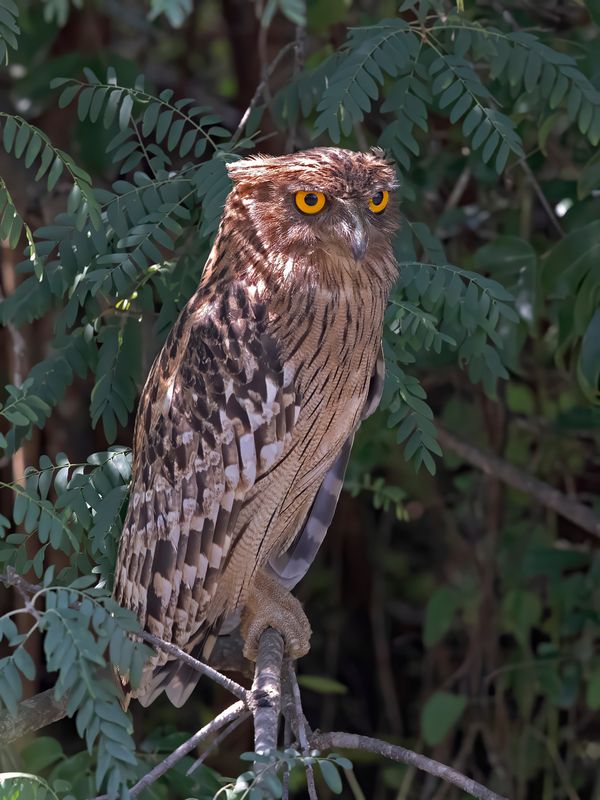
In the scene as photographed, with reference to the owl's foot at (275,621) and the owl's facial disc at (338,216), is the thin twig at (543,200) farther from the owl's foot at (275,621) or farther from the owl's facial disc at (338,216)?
the owl's foot at (275,621)

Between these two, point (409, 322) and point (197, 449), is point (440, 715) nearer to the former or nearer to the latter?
point (197, 449)

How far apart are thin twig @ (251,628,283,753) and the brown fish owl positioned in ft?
0.56

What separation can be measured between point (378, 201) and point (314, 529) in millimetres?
764

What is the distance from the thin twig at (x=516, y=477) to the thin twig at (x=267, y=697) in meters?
1.04

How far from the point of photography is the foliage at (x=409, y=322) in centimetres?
167

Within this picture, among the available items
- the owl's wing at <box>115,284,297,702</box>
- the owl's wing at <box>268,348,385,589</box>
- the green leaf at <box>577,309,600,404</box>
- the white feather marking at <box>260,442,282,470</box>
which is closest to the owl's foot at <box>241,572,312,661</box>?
the owl's wing at <box>268,348,385,589</box>

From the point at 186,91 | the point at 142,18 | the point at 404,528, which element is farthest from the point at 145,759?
the point at 142,18

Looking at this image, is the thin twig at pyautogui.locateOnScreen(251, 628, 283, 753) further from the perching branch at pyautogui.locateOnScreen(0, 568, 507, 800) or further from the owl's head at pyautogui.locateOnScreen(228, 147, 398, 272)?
the owl's head at pyautogui.locateOnScreen(228, 147, 398, 272)

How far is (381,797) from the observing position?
12.8 feet

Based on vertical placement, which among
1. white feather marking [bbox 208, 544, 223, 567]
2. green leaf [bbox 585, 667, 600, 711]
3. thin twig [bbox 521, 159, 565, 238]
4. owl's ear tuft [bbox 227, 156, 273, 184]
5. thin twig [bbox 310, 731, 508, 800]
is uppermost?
owl's ear tuft [bbox 227, 156, 273, 184]

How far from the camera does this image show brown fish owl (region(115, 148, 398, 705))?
1926 millimetres

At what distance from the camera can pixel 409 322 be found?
1921 mm

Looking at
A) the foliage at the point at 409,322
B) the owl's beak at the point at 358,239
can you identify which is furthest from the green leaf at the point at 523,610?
the owl's beak at the point at 358,239

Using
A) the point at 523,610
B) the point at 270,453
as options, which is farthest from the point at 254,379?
the point at 523,610
